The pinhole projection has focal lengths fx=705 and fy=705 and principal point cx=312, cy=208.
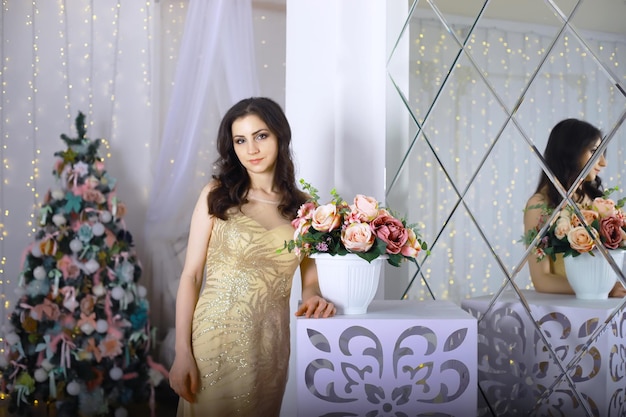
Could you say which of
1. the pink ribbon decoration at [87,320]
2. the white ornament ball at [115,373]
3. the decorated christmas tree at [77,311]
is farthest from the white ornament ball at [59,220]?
the white ornament ball at [115,373]

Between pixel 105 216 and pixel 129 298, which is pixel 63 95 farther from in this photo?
pixel 129 298

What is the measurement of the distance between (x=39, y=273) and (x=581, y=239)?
9.72ft

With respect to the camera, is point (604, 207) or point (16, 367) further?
point (16, 367)

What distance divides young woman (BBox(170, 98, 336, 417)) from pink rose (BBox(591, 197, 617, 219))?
903mm

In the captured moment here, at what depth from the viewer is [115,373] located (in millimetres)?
3848

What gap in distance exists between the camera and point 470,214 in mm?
2135

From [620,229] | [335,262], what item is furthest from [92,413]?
[620,229]

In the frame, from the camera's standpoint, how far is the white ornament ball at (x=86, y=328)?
3789 mm

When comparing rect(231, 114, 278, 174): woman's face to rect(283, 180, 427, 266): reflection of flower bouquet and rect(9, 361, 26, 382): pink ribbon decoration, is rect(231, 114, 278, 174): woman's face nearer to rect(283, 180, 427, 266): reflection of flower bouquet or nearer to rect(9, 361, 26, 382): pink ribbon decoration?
rect(283, 180, 427, 266): reflection of flower bouquet

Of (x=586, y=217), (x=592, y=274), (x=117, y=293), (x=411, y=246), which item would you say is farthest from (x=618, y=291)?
(x=117, y=293)

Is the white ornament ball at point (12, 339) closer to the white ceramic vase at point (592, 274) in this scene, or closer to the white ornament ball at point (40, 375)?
the white ornament ball at point (40, 375)

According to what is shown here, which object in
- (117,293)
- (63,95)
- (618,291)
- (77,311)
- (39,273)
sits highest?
(63,95)

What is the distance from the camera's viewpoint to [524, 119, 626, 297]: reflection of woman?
5.50 feet

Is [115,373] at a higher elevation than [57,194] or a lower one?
lower
